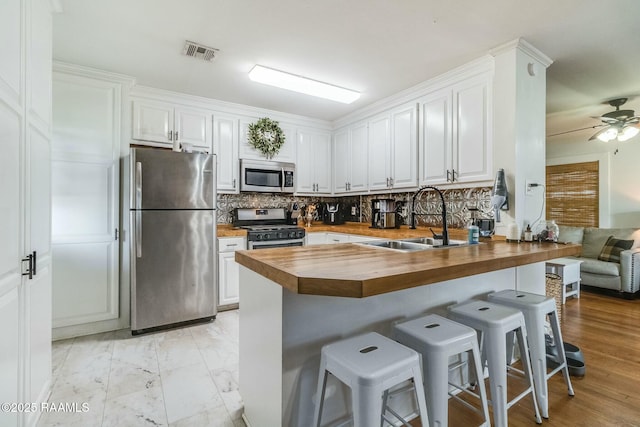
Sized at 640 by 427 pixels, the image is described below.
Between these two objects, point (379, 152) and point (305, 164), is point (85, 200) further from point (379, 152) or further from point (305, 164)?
point (379, 152)

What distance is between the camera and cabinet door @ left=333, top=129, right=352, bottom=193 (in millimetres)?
4250

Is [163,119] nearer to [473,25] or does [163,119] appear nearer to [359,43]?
[359,43]

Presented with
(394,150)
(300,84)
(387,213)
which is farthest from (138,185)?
(394,150)

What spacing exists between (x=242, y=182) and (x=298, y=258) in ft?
8.36

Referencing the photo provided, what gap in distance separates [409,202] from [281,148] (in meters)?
1.84

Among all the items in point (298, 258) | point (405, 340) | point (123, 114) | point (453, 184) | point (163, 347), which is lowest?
point (163, 347)

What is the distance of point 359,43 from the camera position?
7.79 ft

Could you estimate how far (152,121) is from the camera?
10.8ft

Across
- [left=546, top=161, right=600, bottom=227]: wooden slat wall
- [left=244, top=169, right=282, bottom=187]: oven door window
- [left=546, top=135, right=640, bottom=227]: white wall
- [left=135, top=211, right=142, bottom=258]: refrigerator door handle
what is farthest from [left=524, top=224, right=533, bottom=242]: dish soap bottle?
[left=546, top=161, right=600, bottom=227]: wooden slat wall

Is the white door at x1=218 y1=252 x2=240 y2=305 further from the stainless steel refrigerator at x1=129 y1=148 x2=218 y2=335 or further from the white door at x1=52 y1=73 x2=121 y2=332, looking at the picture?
the white door at x1=52 y1=73 x2=121 y2=332

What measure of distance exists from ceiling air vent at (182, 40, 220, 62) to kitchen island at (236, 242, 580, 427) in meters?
1.83

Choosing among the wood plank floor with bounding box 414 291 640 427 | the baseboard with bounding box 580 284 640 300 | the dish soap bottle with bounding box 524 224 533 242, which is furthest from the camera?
the baseboard with bounding box 580 284 640 300

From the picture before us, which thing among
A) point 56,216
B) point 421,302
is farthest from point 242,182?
point 421,302

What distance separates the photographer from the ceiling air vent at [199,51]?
2.39 metres
